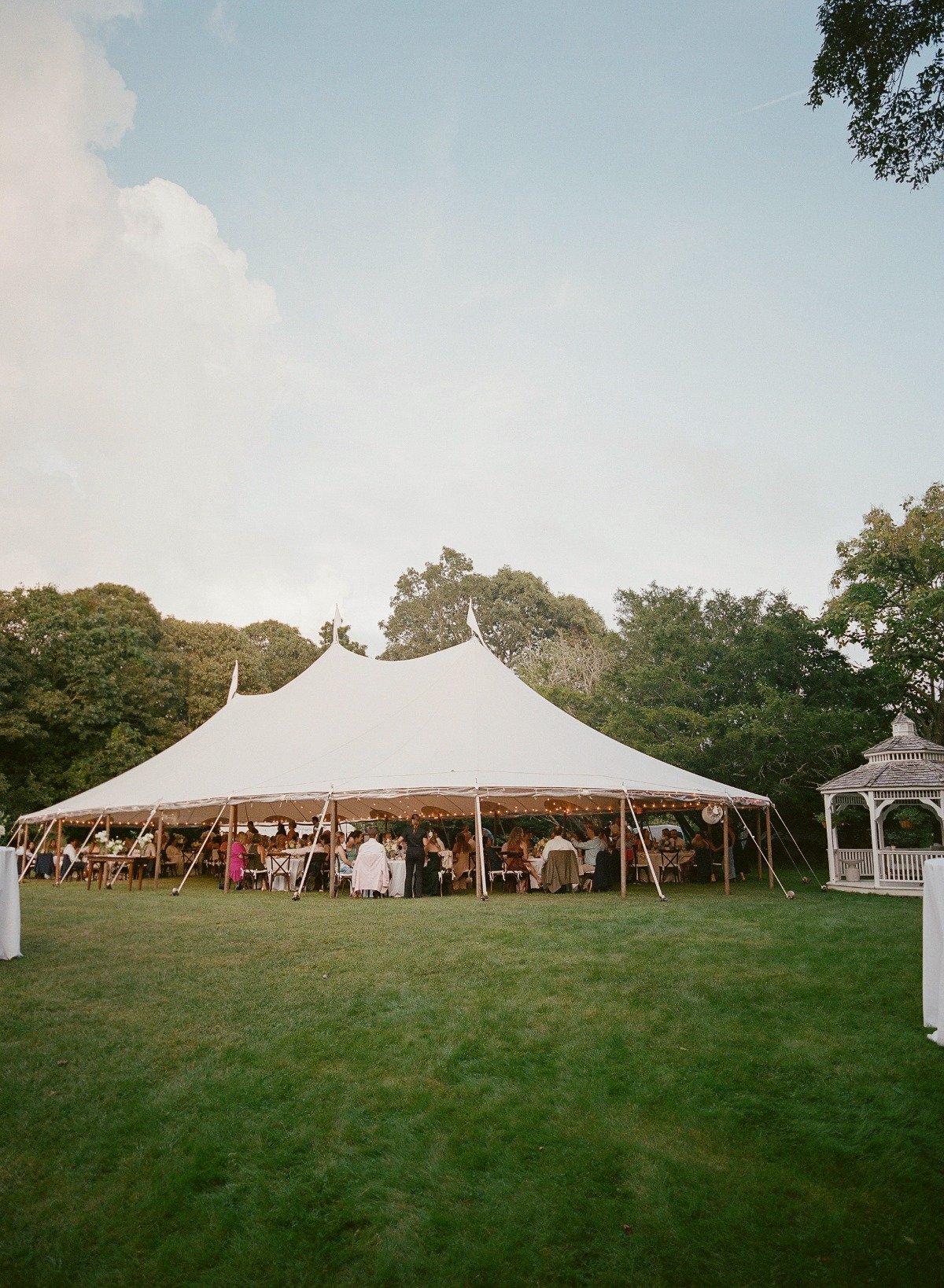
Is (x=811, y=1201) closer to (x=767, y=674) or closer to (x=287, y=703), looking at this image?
(x=287, y=703)

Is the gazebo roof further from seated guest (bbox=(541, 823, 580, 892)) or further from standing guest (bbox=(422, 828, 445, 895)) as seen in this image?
standing guest (bbox=(422, 828, 445, 895))

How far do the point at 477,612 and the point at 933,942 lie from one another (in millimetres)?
33552

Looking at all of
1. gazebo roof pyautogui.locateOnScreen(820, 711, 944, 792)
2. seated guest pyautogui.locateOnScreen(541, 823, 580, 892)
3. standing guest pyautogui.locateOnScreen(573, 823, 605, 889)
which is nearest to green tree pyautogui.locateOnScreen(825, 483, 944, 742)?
gazebo roof pyautogui.locateOnScreen(820, 711, 944, 792)

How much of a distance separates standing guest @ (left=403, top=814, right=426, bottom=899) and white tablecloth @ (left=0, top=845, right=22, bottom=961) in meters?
6.11

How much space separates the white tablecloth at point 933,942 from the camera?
4309 millimetres

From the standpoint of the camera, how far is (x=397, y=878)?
1288 cm

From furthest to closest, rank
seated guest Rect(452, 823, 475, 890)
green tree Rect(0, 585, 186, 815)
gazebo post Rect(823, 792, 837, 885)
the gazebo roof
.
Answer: green tree Rect(0, 585, 186, 815) → seated guest Rect(452, 823, 475, 890) → gazebo post Rect(823, 792, 837, 885) → the gazebo roof

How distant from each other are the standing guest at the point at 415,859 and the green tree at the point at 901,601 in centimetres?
1102

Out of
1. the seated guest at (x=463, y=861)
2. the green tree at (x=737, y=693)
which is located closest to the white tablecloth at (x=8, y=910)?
the seated guest at (x=463, y=861)

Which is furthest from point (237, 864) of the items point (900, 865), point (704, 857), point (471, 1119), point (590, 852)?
point (471, 1119)

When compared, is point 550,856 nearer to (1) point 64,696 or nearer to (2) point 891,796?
(2) point 891,796

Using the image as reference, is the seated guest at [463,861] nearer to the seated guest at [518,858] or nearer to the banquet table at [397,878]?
the seated guest at [518,858]

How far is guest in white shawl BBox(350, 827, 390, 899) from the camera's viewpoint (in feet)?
40.8

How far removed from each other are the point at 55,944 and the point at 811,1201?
645 centimetres
